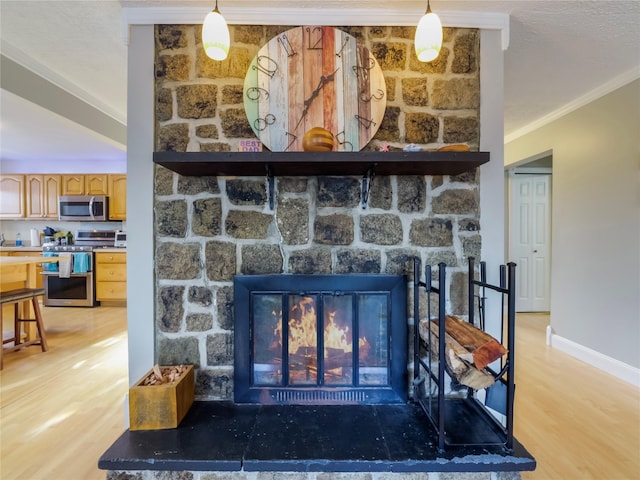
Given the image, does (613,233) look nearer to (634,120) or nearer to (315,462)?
(634,120)

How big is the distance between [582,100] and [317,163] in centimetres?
308

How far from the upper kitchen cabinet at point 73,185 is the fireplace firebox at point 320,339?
5225 mm

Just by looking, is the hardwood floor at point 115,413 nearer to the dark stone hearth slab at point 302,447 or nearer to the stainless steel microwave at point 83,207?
the dark stone hearth slab at point 302,447

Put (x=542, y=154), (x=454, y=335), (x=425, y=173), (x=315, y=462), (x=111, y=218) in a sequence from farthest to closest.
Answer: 1. (x=111, y=218)
2. (x=542, y=154)
3. (x=425, y=173)
4. (x=454, y=335)
5. (x=315, y=462)

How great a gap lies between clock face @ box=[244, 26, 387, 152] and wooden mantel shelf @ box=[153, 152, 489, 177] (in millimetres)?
182

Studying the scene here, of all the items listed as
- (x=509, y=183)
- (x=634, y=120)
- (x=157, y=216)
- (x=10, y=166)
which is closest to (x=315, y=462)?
(x=157, y=216)

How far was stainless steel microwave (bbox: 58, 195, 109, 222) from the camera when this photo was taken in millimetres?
5273

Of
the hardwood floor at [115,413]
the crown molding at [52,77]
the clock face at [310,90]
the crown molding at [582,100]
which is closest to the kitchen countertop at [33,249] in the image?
the hardwood floor at [115,413]

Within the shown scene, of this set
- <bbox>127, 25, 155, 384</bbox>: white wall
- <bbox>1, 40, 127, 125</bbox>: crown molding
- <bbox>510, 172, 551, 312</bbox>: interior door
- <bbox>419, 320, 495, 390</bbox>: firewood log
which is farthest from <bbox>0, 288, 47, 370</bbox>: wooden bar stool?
<bbox>510, 172, 551, 312</bbox>: interior door

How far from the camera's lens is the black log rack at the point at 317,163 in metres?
1.44

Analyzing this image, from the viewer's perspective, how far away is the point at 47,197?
544 centimetres

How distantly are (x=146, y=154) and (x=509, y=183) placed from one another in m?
4.78

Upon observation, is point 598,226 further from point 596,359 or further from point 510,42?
point 510,42

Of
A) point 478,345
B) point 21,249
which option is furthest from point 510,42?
point 21,249
